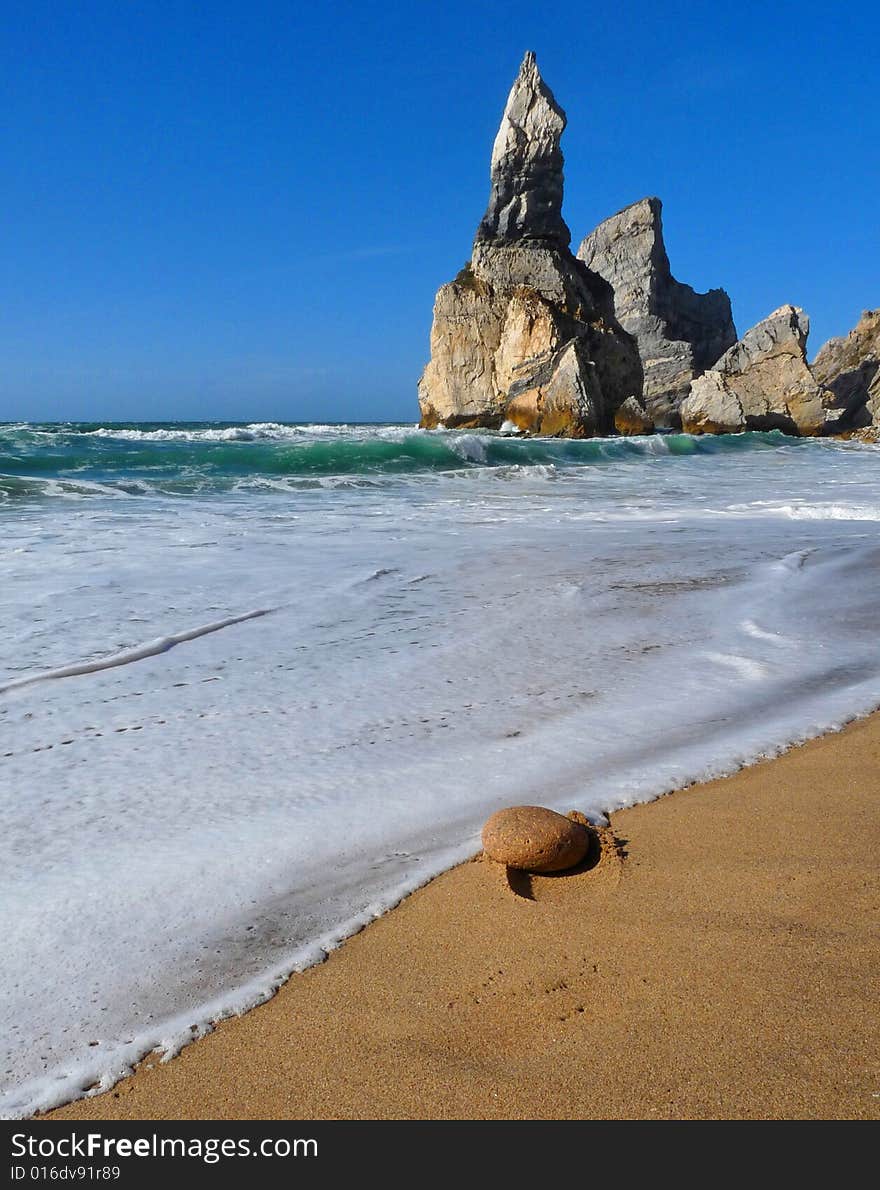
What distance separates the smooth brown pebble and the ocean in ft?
0.35

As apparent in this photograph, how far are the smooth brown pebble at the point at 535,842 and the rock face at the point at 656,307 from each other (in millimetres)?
53211

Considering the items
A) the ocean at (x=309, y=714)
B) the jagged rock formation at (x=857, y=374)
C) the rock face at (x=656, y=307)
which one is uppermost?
the rock face at (x=656, y=307)

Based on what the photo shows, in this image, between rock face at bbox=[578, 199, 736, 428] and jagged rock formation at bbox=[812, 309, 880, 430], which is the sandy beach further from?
rock face at bbox=[578, 199, 736, 428]

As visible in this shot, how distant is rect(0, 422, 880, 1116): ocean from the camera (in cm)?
146

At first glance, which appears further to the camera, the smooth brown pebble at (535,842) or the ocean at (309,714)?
the smooth brown pebble at (535,842)

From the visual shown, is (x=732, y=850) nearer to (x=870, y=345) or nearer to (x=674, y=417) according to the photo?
(x=870, y=345)

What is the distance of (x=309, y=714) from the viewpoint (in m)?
2.59

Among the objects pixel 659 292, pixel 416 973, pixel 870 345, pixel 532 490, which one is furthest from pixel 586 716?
pixel 659 292

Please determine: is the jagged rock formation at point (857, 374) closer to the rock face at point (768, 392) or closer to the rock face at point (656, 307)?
the rock face at point (768, 392)

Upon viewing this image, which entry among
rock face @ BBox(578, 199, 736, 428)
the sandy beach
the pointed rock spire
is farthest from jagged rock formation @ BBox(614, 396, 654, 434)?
the sandy beach

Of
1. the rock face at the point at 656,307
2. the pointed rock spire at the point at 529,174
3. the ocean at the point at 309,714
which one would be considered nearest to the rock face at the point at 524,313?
the pointed rock spire at the point at 529,174

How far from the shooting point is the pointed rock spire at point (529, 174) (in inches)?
1353

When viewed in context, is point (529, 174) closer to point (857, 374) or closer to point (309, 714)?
point (857, 374)

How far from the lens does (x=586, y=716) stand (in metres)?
2.57
